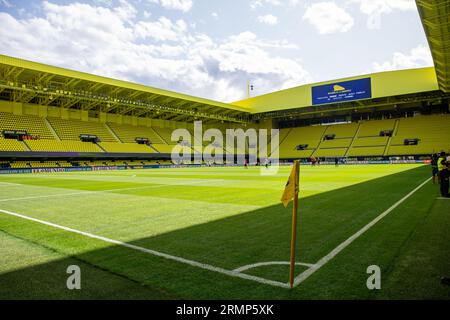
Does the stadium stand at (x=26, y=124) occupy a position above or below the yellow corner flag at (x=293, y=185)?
above

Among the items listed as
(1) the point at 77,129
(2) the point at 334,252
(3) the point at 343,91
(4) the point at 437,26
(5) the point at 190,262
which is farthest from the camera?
(3) the point at 343,91

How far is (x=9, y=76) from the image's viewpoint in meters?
39.5

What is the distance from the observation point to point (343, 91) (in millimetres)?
54125

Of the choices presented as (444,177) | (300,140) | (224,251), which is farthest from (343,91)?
(224,251)

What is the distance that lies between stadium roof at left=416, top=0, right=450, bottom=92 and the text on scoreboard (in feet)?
79.5

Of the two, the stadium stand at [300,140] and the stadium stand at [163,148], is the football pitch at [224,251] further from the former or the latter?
the stadium stand at [300,140]

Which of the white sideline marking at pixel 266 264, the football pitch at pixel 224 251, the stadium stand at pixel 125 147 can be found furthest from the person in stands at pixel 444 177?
the stadium stand at pixel 125 147

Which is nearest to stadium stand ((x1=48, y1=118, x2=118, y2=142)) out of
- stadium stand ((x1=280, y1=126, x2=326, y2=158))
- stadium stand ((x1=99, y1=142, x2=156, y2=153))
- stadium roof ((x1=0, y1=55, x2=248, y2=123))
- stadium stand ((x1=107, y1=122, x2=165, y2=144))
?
stadium stand ((x1=99, y1=142, x2=156, y2=153))

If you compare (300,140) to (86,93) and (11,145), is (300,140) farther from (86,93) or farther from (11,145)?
(11,145)

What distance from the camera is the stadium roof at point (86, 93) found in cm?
3865

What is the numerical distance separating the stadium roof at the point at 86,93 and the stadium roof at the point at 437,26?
37480mm

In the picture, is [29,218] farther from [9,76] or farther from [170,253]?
[9,76]

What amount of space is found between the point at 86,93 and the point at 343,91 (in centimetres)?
4216
